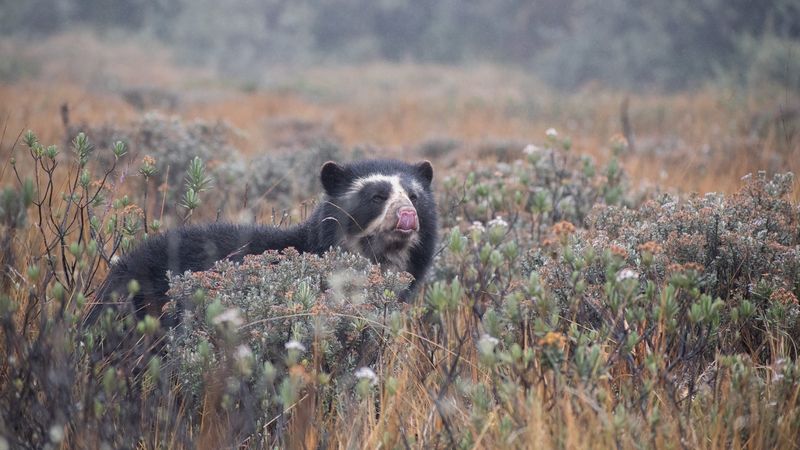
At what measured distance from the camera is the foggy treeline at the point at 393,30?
23.8 metres

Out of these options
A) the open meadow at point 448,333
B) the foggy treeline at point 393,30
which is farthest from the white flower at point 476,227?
the foggy treeline at point 393,30

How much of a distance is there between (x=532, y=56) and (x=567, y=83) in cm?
864

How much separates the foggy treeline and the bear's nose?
766 inches

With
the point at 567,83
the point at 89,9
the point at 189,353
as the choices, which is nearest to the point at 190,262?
the point at 189,353

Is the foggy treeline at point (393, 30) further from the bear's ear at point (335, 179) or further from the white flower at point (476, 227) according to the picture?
the white flower at point (476, 227)

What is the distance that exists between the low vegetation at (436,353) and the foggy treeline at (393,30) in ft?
63.9

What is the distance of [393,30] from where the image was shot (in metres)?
36.0

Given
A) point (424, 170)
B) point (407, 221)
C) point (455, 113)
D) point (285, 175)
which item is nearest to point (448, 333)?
point (407, 221)

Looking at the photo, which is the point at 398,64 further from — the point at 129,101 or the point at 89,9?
the point at 129,101

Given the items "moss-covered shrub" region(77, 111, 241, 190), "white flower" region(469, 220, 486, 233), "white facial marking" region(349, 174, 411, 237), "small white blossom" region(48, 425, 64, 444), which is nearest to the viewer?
"small white blossom" region(48, 425, 64, 444)

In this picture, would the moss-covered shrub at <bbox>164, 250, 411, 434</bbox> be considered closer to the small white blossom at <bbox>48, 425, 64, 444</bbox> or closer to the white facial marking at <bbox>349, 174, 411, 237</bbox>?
the small white blossom at <bbox>48, 425, 64, 444</bbox>

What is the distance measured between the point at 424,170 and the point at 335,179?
2.17ft

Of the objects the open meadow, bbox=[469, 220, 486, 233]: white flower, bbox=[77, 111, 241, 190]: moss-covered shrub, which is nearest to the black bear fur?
the open meadow

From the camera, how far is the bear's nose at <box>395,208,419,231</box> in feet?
14.3
